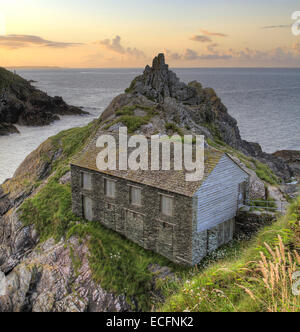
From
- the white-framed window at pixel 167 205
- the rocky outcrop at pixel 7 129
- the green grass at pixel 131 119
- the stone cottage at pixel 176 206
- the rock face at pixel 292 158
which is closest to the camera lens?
the stone cottage at pixel 176 206

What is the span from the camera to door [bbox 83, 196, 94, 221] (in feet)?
86.4

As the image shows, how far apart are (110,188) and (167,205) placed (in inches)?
214

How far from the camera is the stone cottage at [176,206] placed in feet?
66.0

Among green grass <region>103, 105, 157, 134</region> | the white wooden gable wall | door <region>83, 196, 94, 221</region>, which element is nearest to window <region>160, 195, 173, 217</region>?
the white wooden gable wall

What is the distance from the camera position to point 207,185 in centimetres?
2019

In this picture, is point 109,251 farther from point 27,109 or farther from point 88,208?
point 27,109

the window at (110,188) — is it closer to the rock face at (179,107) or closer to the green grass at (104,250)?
the green grass at (104,250)

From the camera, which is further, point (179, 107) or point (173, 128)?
point (179, 107)

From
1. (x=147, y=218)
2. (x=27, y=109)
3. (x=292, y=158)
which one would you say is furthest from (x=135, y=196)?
(x=27, y=109)

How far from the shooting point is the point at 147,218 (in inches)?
872

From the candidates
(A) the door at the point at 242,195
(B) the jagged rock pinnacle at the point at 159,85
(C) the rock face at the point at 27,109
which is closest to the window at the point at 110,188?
(A) the door at the point at 242,195

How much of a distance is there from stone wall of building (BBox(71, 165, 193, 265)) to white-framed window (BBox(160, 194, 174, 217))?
0.75ft

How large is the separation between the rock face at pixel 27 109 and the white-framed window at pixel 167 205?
71.4m
